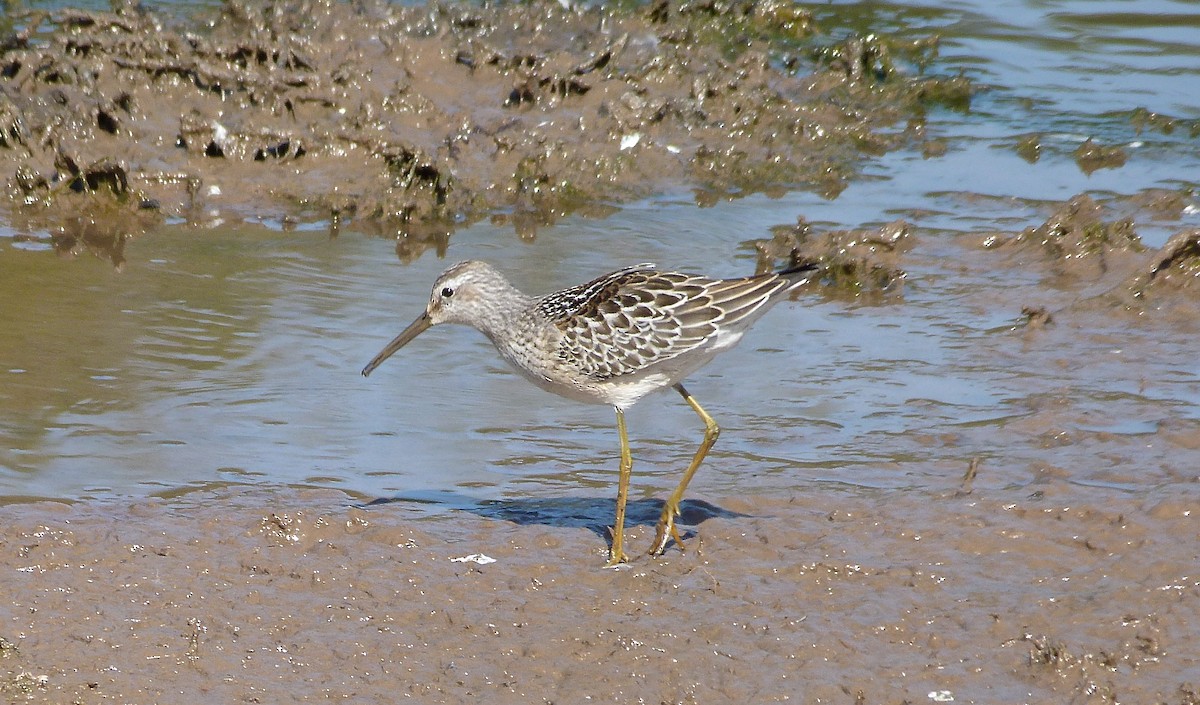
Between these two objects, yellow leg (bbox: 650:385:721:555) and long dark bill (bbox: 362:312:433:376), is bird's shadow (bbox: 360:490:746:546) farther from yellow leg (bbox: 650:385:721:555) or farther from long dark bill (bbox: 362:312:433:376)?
long dark bill (bbox: 362:312:433:376)

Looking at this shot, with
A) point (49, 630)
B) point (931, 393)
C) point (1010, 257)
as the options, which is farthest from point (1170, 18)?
point (49, 630)

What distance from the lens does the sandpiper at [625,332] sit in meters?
6.44

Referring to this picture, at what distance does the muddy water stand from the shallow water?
26mm

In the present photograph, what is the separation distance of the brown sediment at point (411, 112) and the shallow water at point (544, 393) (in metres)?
0.48

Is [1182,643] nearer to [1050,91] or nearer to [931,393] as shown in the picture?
[931,393]

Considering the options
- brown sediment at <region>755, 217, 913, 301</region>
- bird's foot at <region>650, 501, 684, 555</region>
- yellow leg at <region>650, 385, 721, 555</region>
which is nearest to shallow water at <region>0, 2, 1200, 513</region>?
brown sediment at <region>755, 217, 913, 301</region>

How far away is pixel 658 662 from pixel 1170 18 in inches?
510

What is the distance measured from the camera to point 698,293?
6617 mm

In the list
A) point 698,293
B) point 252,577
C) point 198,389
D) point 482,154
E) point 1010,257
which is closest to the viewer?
point 252,577

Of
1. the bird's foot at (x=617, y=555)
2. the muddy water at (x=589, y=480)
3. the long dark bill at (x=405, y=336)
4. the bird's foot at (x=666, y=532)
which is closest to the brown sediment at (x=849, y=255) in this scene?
the muddy water at (x=589, y=480)

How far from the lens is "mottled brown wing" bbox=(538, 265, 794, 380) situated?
6441 millimetres

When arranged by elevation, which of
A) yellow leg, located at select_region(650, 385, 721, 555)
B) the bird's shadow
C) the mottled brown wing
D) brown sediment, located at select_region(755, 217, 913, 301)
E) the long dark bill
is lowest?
the bird's shadow

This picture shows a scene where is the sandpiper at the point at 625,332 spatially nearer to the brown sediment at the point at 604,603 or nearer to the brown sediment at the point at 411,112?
the brown sediment at the point at 604,603

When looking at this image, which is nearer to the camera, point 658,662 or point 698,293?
point 658,662
